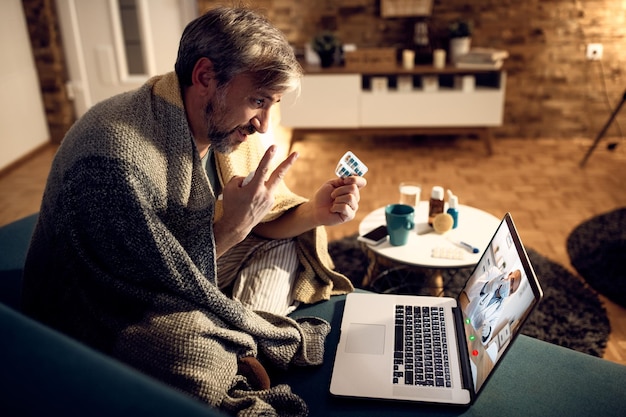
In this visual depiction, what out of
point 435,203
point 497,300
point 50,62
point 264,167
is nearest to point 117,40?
point 50,62

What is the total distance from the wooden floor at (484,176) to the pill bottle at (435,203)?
0.74 metres

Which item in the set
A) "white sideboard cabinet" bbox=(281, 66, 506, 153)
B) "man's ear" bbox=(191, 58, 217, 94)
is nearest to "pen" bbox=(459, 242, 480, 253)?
"man's ear" bbox=(191, 58, 217, 94)

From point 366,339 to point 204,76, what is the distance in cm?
70

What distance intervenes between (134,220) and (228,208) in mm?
240

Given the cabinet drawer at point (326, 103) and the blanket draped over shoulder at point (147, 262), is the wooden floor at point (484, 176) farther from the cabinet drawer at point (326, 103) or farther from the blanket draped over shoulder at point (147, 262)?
the blanket draped over shoulder at point (147, 262)

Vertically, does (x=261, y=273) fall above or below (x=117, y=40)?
below

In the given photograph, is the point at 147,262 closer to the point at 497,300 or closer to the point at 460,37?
the point at 497,300

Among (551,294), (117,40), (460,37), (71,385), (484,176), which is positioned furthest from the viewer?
(117,40)

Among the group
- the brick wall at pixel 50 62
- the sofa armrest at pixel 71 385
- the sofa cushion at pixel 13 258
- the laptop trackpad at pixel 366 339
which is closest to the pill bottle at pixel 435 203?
the laptop trackpad at pixel 366 339

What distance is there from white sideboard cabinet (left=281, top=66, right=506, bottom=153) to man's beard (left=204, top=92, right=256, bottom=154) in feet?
7.60

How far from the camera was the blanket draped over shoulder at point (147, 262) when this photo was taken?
1.09m

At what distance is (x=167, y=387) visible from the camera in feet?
1.65

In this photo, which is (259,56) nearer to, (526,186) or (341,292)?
(341,292)

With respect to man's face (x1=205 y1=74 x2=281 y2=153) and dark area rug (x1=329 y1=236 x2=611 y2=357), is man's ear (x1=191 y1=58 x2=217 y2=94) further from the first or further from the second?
dark area rug (x1=329 y1=236 x2=611 y2=357)
